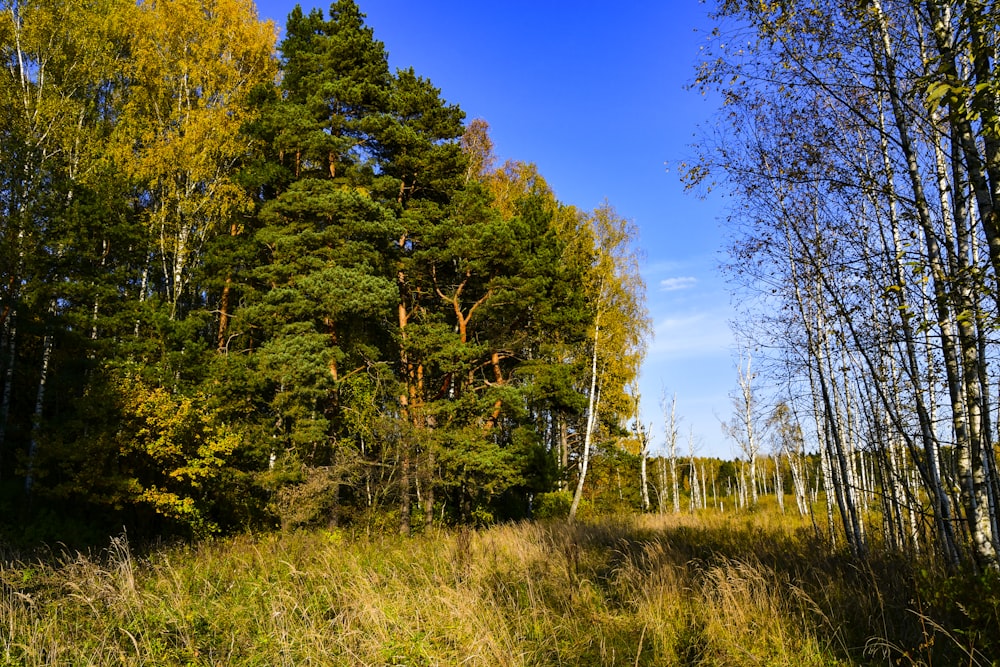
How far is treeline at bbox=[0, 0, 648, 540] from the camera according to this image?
1284cm

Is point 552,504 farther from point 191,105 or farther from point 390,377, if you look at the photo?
point 191,105

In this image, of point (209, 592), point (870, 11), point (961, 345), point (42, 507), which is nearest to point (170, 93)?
point (42, 507)

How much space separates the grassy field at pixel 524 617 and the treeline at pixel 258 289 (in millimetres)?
7298

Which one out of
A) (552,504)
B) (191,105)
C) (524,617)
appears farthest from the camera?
(552,504)

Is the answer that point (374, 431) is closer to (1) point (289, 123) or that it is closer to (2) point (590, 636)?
(1) point (289, 123)

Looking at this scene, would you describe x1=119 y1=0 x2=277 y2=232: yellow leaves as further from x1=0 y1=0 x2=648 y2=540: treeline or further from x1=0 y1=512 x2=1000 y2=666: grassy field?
x1=0 y1=512 x2=1000 y2=666: grassy field

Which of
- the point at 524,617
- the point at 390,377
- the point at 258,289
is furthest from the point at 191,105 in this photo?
the point at 524,617

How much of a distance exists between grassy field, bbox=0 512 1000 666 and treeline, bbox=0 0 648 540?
23.9 ft

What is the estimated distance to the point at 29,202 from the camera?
42.6 ft

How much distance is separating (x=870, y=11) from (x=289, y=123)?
45.3 feet

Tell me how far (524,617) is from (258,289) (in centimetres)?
1482

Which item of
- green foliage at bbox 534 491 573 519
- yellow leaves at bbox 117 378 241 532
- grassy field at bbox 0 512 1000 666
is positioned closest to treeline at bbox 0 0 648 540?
yellow leaves at bbox 117 378 241 532

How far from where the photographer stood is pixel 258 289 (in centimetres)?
1709

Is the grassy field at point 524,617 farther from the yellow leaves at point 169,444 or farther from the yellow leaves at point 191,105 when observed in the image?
the yellow leaves at point 191,105
